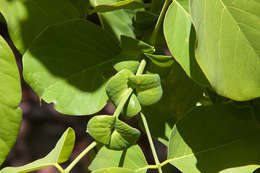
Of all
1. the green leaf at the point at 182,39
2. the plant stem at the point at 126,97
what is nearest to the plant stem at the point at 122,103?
the plant stem at the point at 126,97

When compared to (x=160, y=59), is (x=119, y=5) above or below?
above

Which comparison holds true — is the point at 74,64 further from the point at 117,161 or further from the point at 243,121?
the point at 243,121

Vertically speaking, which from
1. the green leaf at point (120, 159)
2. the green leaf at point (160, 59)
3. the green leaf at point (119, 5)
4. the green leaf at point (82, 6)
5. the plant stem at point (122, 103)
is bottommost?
the green leaf at point (120, 159)

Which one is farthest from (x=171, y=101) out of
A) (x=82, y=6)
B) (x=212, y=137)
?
(x=82, y=6)

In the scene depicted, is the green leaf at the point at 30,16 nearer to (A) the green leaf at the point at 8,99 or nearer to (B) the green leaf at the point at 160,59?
(A) the green leaf at the point at 8,99

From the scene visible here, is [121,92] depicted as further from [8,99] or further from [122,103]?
[8,99]
